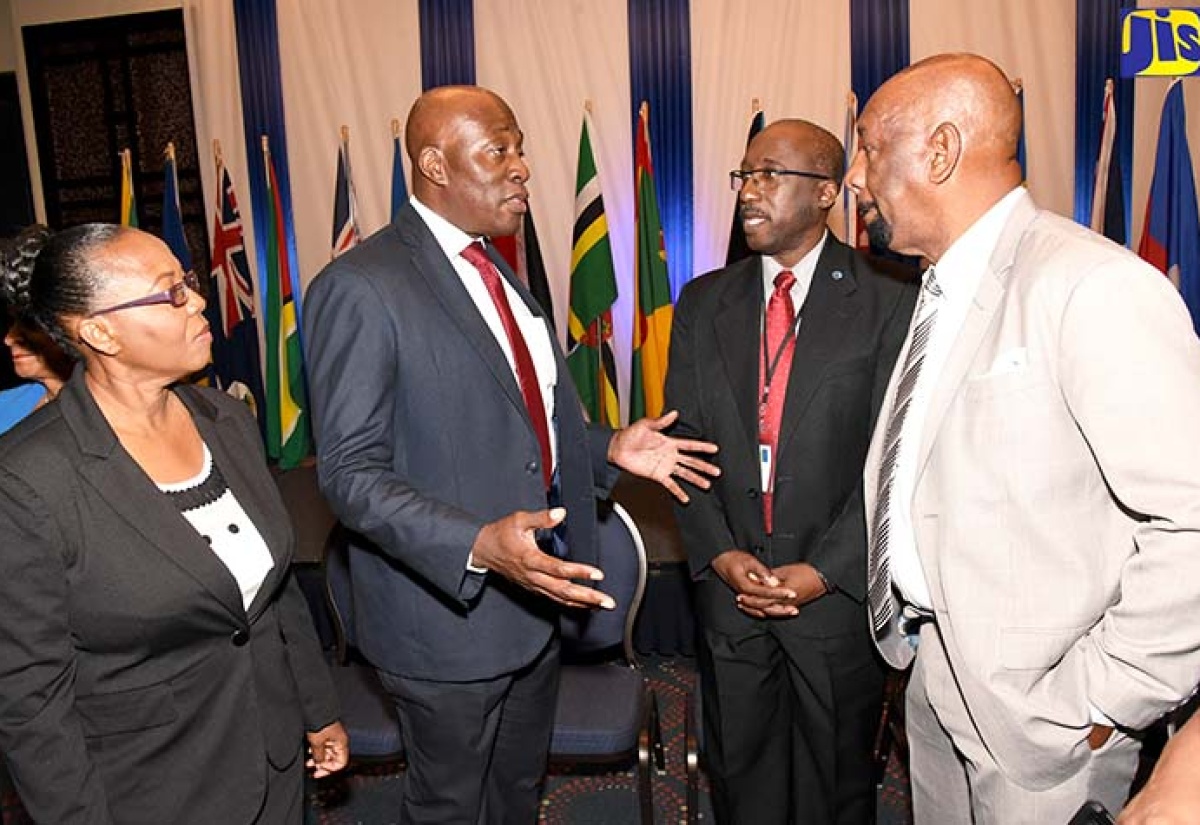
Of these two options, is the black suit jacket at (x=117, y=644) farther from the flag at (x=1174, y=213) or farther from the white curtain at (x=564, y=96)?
the flag at (x=1174, y=213)

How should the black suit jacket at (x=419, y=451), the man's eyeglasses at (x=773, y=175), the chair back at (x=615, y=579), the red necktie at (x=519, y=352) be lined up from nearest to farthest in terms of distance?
the black suit jacket at (x=419, y=451)
the red necktie at (x=519, y=352)
the man's eyeglasses at (x=773, y=175)
the chair back at (x=615, y=579)

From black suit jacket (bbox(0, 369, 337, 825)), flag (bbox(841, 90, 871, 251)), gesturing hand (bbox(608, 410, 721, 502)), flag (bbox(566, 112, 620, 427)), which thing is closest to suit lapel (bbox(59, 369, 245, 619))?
black suit jacket (bbox(0, 369, 337, 825))

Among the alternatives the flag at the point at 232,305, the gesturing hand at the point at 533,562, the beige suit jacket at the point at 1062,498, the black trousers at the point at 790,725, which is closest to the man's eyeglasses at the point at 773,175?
the beige suit jacket at the point at 1062,498

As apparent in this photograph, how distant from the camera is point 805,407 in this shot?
2318mm

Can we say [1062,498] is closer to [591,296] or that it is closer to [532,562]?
[532,562]

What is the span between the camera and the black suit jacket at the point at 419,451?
5.82 ft

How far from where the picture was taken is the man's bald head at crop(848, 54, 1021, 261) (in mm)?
1631

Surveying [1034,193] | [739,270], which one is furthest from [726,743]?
[1034,193]

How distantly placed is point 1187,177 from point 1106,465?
442cm

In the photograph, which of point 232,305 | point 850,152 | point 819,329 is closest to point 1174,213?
point 850,152

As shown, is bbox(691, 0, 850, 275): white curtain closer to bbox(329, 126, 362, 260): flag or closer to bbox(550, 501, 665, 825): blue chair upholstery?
bbox(329, 126, 362, 260): flag

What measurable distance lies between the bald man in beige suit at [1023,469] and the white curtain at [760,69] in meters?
3.70

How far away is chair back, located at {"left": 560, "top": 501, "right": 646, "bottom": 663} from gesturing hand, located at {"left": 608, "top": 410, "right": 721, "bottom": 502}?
0.36 meters

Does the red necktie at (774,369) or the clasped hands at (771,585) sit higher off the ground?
the red necktie at (774,369)
